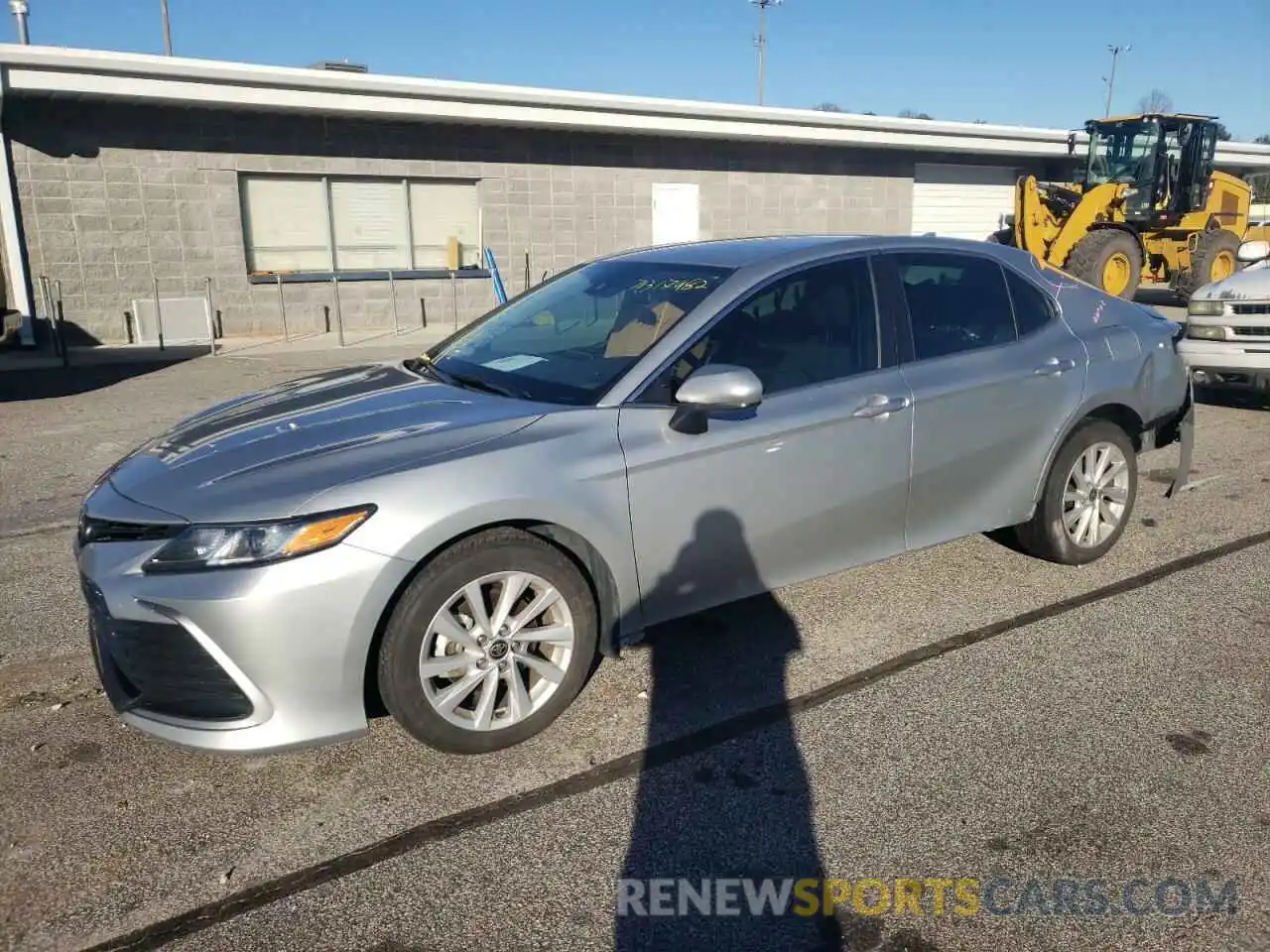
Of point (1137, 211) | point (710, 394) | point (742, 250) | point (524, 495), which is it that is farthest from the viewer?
point (1137, 211)

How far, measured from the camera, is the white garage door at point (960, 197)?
72.1ft

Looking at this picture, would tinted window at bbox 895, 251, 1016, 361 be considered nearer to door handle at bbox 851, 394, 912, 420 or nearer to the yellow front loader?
door handle at bbox 851, 394, 912, 420

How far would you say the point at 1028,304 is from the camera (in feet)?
15.2

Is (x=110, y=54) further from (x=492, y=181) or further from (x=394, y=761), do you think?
(x=394, y=761)

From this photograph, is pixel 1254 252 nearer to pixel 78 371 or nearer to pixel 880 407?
pixel 880 407

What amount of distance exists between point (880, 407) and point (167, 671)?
2675 mm

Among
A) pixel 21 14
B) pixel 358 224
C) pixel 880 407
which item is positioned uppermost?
pixel 21 14

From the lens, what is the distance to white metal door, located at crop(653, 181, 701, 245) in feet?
60.1

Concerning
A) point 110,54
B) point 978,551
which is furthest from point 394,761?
point 110,54

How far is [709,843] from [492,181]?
15419 mm

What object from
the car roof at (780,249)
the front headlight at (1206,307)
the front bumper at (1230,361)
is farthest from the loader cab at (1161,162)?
the car roof at (780,249)

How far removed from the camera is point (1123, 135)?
1658cm

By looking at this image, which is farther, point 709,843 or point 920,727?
point 920,727

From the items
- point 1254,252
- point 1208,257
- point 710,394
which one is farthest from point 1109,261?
point 710,394
